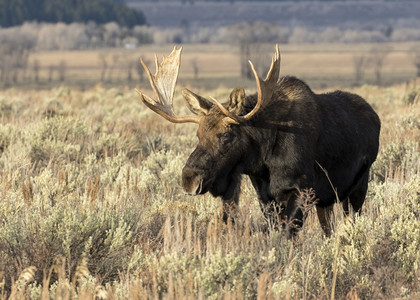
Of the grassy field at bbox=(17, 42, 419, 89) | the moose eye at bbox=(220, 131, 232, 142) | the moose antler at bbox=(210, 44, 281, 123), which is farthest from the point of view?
the grassy field at bbox=(17, 42, 419, 89)

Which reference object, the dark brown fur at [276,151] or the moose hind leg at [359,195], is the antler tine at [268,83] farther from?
the moose hind leg at [359,195]

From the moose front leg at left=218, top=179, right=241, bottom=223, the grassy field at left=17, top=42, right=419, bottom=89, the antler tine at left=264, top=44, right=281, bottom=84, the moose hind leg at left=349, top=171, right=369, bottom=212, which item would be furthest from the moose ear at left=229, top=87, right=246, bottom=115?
the grassy field at left=17, top=42, right=419, bottom=89

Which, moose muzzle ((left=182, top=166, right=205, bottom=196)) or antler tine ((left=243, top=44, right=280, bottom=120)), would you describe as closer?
moose muzzle ((left=182, top=166, right=205, bottom=196))

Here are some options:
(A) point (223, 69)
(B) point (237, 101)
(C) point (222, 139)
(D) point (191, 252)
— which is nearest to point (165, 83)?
(B) point (237, 101)

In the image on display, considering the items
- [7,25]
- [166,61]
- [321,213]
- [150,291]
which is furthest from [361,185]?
[7,25]

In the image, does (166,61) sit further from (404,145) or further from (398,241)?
(404,145)

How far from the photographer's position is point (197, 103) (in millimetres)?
5578

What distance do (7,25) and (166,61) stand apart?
187129 millimetres

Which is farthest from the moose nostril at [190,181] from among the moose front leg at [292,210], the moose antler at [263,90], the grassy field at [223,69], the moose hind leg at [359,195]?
the grassy field at [223,69]

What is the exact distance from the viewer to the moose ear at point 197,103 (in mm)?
5539

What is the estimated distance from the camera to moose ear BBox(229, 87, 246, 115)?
17.7 feet

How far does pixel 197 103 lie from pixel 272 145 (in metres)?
0.62

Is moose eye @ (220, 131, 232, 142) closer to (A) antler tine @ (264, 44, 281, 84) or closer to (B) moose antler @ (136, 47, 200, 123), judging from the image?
(A) antler tine @ (264, 44, 281, 84)

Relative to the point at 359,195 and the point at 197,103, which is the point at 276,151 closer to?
the point at 197,103
